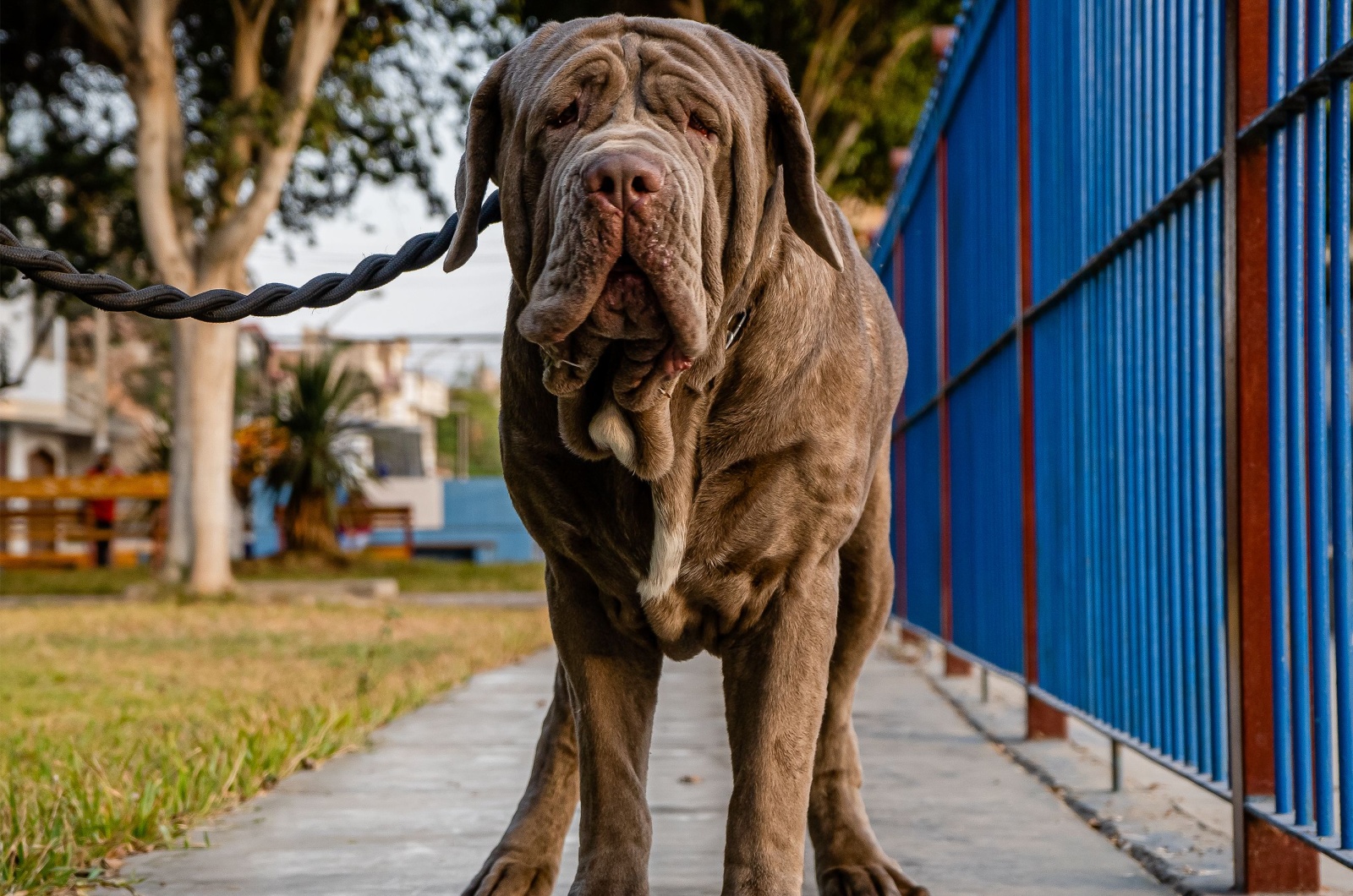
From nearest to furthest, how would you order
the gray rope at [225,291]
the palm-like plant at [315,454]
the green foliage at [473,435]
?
the gray rope at [225,291]
the palm-like plant at [315,454]
the green foliage at [473,435]

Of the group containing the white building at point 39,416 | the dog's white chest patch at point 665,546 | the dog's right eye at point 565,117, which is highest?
the white building at point 39,416

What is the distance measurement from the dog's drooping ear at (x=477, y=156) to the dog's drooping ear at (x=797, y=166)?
0.50m

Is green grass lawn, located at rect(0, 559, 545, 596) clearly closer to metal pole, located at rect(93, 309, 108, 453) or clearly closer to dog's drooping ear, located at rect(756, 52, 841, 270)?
metal pole, located at rect(93, 309, 108, 453)

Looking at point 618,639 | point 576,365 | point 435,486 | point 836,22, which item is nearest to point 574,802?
point 618,639

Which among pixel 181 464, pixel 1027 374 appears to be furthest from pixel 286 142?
pixel 1027 374

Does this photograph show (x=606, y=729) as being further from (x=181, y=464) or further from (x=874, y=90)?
(x=874, y=90)

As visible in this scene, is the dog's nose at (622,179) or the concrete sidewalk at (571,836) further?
the concrete sidewalk at (571,836)

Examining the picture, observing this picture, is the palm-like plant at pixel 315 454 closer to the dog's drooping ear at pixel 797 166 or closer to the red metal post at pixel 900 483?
the red metal post at pixel 900 483

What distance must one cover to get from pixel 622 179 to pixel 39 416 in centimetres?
3526

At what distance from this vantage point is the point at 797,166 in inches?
110

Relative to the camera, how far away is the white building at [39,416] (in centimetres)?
3281

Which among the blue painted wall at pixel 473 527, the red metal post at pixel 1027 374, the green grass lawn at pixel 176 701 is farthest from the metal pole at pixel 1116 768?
the blue painted wall at pixel 473 527

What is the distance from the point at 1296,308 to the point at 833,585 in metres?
1.05

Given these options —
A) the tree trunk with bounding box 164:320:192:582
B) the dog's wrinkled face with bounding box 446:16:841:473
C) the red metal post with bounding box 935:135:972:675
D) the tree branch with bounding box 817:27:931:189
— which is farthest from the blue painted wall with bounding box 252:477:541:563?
the dog's wrinkled face with bounding box 446:16:841:473
